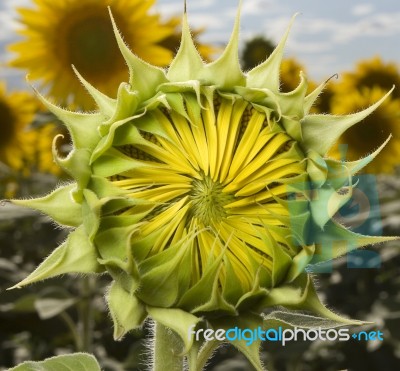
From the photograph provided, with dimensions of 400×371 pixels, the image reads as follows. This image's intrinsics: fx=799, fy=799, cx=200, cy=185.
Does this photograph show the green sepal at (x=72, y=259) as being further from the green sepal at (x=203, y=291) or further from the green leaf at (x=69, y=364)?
the green leaf at (x=69, y=364)

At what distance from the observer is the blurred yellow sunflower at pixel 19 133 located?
332cm

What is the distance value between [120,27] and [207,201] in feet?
4.81

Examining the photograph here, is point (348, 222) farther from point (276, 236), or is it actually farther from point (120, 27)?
point (276, 236)

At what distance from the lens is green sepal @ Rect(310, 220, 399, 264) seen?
89cm

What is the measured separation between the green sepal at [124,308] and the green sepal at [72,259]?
0.12 ft

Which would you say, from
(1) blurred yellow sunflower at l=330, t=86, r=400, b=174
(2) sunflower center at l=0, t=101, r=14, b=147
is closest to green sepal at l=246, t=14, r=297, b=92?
(1) blurred yellow sunflower at l=330, t=86, r=400, b=174

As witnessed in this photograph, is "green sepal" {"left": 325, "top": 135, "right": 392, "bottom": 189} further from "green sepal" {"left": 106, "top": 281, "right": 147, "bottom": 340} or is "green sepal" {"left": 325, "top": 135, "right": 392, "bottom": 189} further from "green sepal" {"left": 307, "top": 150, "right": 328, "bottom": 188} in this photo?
"green sepal" {"left": 106, "top": 281, "right": 147, "bottom": 340}

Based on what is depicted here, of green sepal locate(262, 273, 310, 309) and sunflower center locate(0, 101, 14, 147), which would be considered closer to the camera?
green sepal locate(262, 273, 310, 309)

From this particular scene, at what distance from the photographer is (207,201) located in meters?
0.85

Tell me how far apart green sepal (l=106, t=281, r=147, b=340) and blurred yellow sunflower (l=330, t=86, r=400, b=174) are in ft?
7.99

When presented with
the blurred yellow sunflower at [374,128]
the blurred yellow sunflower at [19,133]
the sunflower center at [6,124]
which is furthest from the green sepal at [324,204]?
the sunflower center at [6,124]

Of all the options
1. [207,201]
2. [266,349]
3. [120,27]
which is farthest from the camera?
[266,349]

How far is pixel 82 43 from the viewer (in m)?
2.43

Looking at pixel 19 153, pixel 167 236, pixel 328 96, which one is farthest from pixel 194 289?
pixel 328 96
